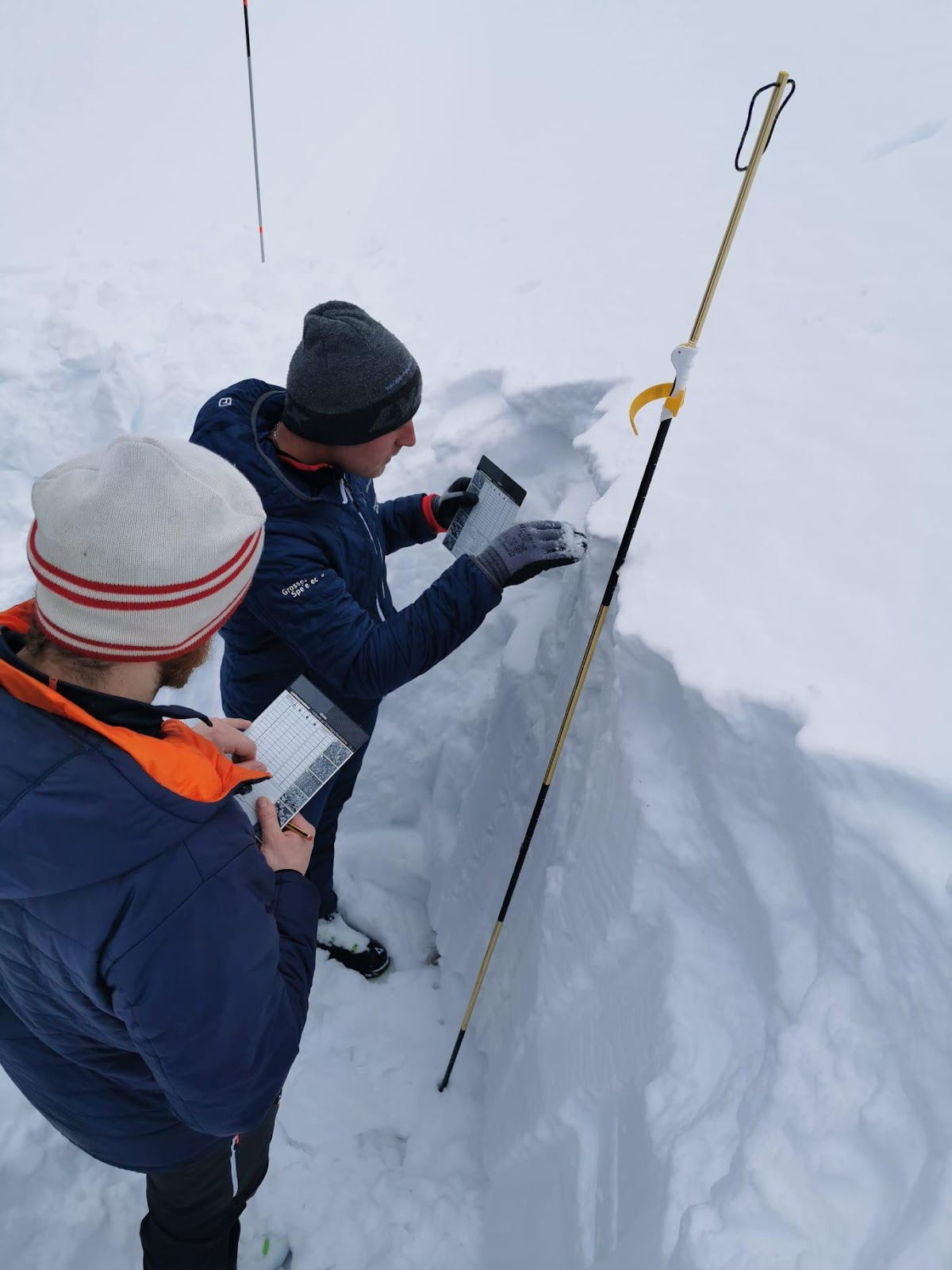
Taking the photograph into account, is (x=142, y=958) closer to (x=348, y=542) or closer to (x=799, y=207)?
(x=348, y=542)

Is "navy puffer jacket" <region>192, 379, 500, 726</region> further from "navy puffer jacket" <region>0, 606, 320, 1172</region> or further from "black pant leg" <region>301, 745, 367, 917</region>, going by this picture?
"navy puffer jacket" <region>0, 606, 320, 1172</region>

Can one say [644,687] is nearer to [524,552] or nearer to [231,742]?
[524,552]

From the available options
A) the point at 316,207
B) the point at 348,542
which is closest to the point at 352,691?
the point at 348,542

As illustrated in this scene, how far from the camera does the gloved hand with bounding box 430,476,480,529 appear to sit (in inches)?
94.7

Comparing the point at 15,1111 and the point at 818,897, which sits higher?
the point at 818,897

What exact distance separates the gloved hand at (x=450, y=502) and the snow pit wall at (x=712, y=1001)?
1.50 feet

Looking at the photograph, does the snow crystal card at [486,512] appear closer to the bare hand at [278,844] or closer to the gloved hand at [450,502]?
Result: the gloved hand at [450,502]

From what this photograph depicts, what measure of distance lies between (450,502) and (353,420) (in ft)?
2.10

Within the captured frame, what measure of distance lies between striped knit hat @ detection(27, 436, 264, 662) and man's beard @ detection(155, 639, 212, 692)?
0.06 metres

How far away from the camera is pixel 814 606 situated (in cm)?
174

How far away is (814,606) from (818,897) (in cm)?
61

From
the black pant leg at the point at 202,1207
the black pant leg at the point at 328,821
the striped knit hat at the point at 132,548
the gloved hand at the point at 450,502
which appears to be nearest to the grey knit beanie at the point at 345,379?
the gloved hand at the point at 450,502

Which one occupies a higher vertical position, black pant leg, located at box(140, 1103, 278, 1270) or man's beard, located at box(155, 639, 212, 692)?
man's beard, located at box(155, 639, 212, 692)

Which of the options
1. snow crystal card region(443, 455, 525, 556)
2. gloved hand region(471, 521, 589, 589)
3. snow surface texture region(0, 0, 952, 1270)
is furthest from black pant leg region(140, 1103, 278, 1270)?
snow crystal card region(443, 455, 525, 556)
